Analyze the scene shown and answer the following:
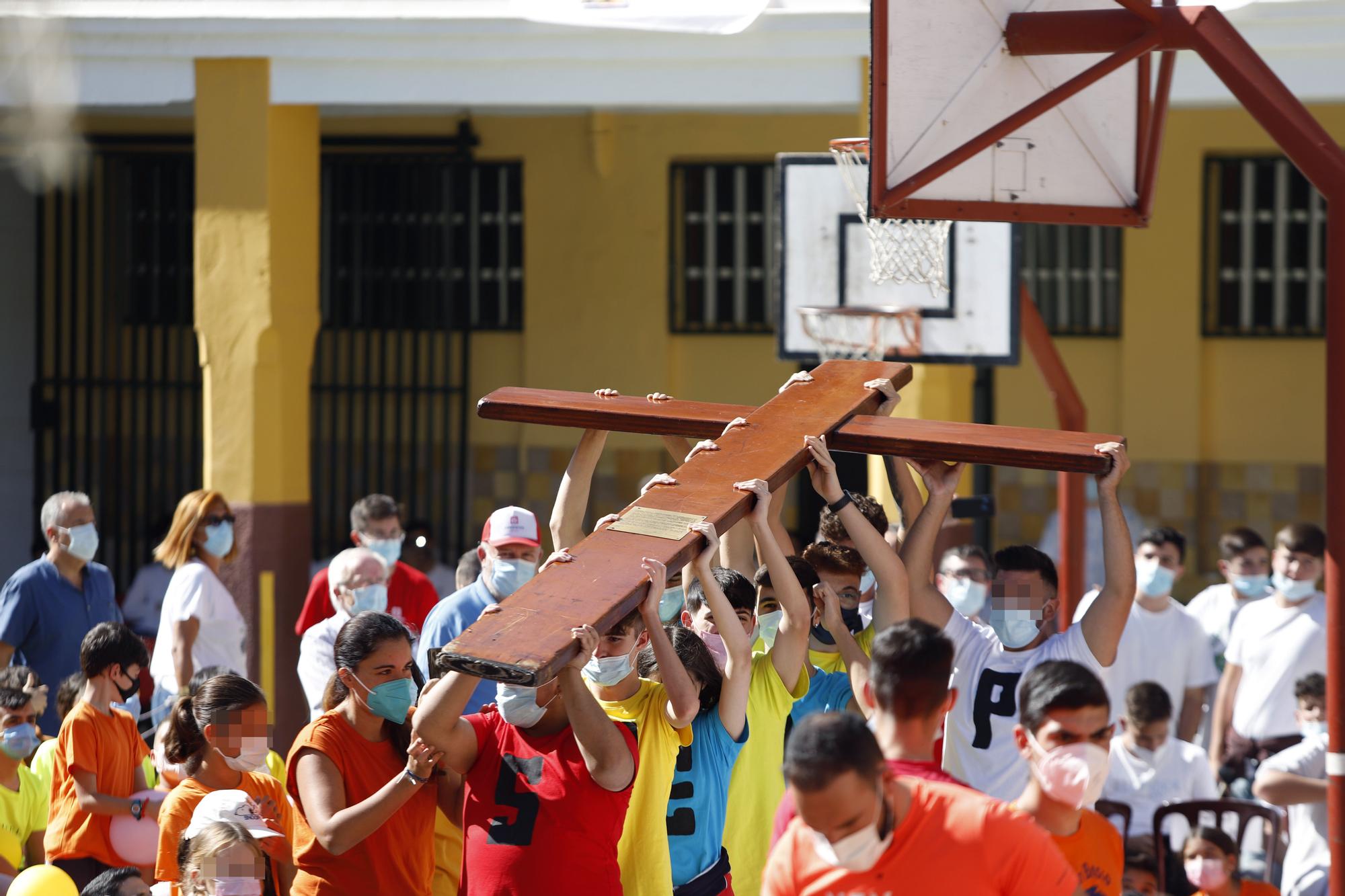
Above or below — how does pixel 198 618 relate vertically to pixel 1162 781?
above

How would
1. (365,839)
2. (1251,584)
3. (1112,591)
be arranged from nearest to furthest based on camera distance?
1. (365,839)
2. (1112,591)
3. (1251,584)

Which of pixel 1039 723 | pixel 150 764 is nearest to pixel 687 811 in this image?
pixel 1039 723

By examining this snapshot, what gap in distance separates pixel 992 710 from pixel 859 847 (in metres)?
1.72

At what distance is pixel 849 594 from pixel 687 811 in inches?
45.1

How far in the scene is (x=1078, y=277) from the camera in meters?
12.1

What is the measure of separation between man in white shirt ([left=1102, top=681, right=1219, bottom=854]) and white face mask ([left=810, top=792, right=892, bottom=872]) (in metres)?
3.87

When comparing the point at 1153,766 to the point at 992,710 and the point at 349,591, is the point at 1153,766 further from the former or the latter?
the point at 349,591

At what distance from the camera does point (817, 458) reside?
4695 millimetres

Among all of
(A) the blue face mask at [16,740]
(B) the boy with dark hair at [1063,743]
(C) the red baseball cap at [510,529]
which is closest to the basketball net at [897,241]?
(C) the red baseball cap at [510,529]

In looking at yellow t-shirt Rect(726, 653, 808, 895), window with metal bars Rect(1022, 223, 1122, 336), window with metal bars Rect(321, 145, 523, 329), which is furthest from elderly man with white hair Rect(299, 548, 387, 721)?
window with metal bars Rect(1022, 223, 1122, 336)

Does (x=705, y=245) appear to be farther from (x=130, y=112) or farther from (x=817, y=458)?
(x=817, y=458)

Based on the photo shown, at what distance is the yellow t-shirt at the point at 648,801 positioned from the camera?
455 cm

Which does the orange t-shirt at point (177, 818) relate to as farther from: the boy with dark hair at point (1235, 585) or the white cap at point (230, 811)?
the boy with dark hair at point (1235, 585)

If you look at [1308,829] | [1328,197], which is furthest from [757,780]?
[1308,829]
